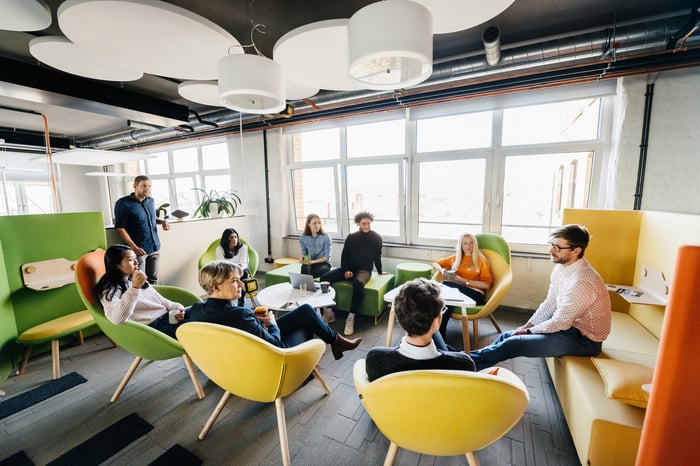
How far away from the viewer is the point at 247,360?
146 centimetres

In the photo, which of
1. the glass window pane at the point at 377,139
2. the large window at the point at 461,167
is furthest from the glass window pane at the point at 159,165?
the glass window pane at the point at 377,139

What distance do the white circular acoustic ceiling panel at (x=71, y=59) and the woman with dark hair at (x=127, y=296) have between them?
1549 millimetres

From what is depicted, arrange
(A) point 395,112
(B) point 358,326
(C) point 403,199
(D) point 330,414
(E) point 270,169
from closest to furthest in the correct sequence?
(D) point 330,414 → (B) point 358,326 → (A) point 395,112 → (C) point 403,199 → (E) point 270,169

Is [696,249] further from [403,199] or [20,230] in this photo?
[20,230]

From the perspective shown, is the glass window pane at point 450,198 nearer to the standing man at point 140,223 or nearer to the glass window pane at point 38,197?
the standing man at point 140,223

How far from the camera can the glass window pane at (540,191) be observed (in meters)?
3.55

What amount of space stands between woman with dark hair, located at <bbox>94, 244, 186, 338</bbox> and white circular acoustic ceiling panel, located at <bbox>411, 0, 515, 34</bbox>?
2.57 metres

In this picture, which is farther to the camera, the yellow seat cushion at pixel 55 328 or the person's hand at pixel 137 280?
the yellow seat cushion at pixel 55 328

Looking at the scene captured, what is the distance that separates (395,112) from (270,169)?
2.59 m

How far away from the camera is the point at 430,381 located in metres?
1.03

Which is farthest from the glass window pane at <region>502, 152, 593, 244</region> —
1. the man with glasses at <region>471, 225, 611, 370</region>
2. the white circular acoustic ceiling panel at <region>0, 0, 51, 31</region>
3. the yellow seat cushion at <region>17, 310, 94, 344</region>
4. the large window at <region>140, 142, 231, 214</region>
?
the large window at <region>140, 142, 231, 214</region>

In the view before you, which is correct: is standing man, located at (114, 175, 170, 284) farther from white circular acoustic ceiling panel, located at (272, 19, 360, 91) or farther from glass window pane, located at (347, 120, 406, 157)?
glass window pane, located at (347, 120, 406, 157)

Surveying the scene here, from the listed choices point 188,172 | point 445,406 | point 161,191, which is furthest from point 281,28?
point 161,191

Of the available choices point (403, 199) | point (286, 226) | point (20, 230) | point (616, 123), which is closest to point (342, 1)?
point (403, 199)
